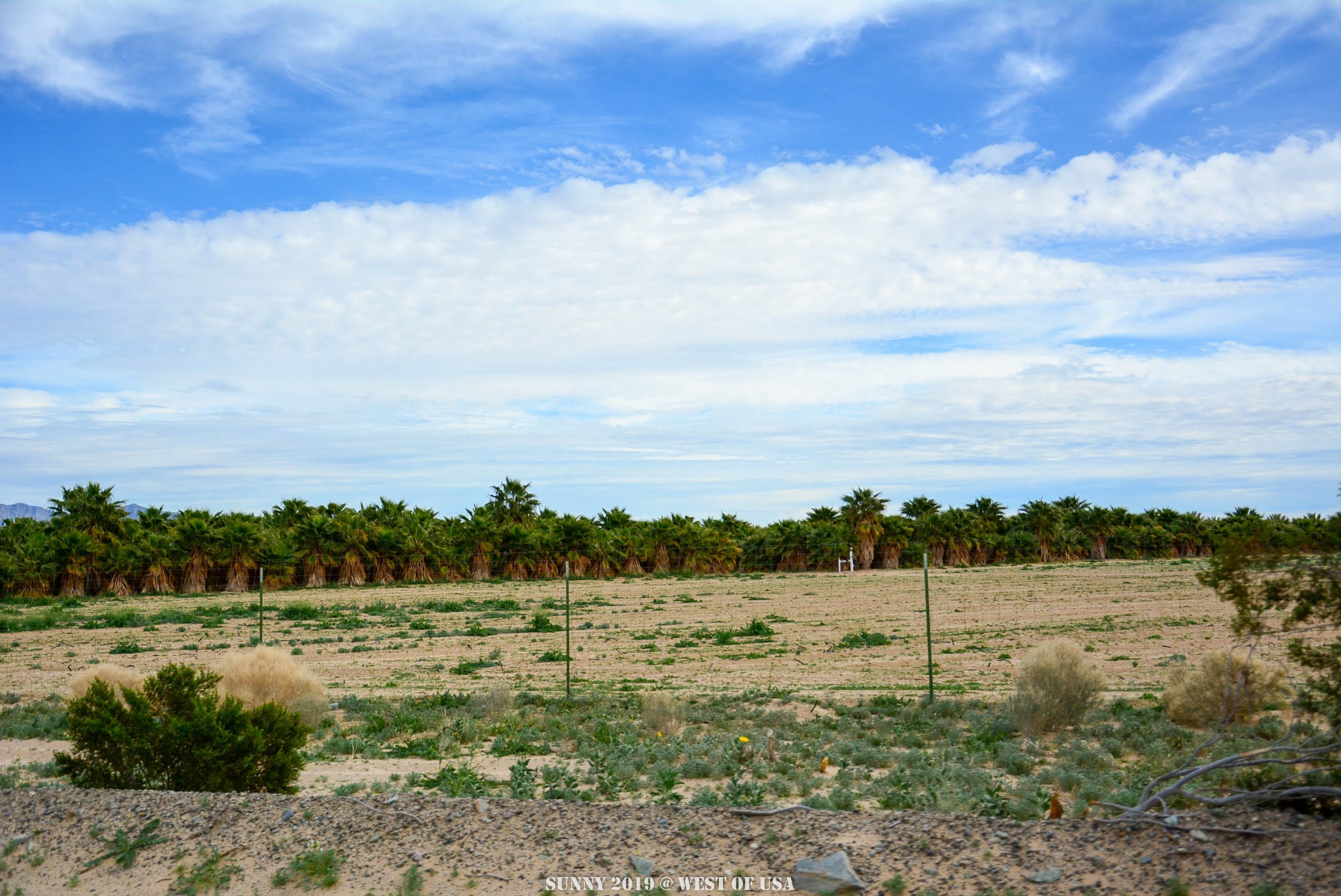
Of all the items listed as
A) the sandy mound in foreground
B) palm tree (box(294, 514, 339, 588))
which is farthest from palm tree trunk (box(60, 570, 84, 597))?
the sandy mound in foreground

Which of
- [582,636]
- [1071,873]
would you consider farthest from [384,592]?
[1071,873]

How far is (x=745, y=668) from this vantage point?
2067 cm

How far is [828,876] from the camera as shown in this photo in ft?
20.5

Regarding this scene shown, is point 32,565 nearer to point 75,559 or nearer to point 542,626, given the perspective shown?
point 75,559

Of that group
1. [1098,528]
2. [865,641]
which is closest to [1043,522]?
[1098,528]

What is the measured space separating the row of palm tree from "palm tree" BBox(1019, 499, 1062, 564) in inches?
4.6

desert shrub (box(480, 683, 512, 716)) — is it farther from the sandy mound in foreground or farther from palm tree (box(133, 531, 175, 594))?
palm tree (box(133, 531, 175, 594))

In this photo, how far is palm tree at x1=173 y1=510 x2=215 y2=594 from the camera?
Answer: 49781 mm

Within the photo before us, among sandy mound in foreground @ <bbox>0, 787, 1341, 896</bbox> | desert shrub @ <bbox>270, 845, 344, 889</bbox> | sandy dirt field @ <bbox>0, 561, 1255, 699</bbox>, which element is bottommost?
sandy dirt field @ <bbox>0, 561, 1255, 699</bbox>

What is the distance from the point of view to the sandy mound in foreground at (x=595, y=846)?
236 inches

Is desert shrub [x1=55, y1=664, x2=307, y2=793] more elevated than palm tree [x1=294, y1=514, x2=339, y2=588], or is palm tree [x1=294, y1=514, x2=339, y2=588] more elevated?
palm tree [x1=294, y1=514, x2=339, y2=588]

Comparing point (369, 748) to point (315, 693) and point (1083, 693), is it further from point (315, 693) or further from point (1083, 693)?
point (1083, 693)

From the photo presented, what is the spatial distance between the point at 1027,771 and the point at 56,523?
53765 mm

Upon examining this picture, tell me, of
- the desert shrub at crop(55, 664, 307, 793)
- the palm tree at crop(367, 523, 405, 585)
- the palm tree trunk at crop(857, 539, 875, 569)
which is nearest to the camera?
the desert shrub at crop(55, 664, 307, 793)
